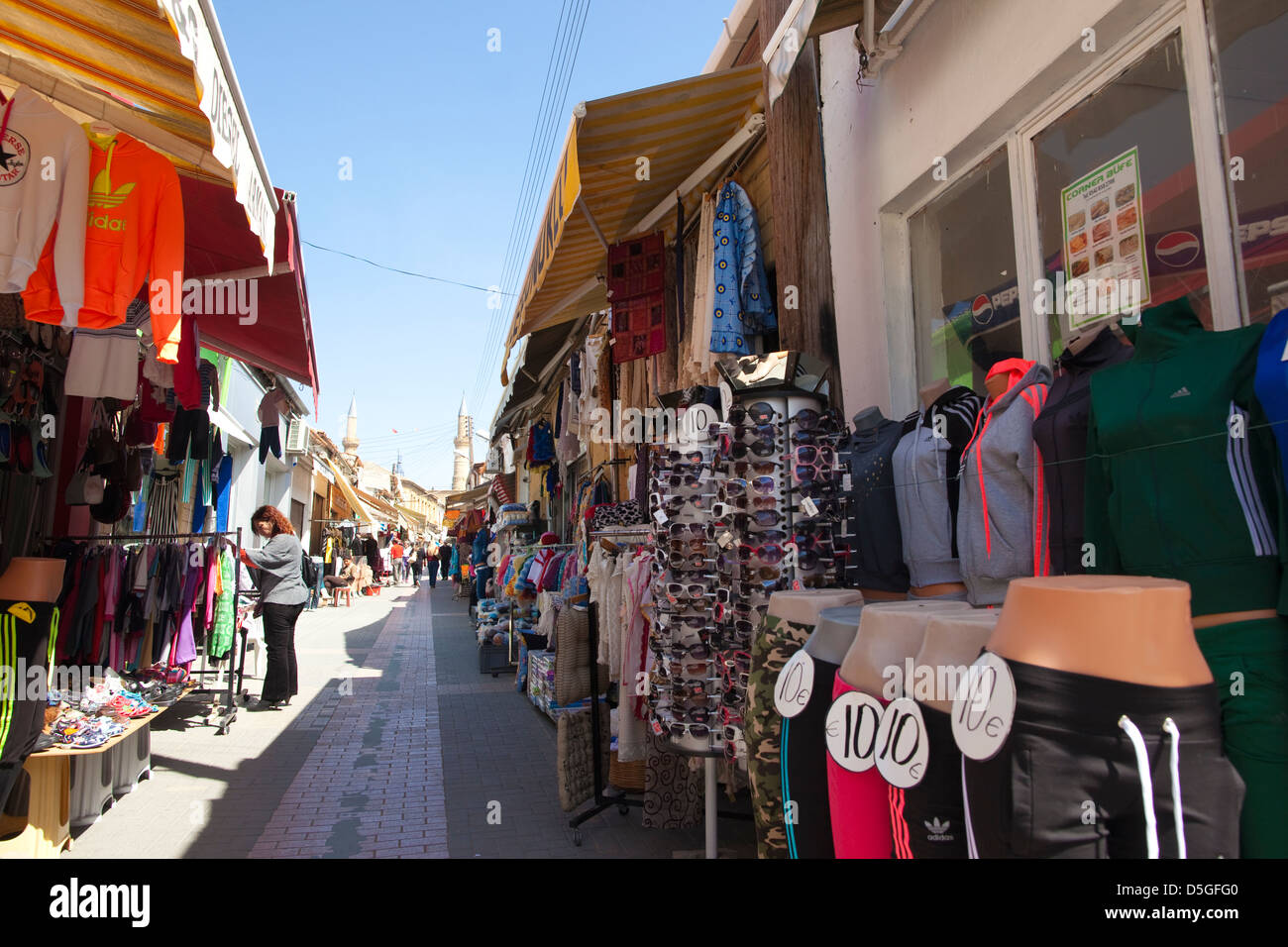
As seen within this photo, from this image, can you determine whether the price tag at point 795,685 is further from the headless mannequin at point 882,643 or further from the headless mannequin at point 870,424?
the headless mannequin at point 870,424

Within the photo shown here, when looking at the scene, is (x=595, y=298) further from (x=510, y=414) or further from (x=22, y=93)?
(x=510, y=414)

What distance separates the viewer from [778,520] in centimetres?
326

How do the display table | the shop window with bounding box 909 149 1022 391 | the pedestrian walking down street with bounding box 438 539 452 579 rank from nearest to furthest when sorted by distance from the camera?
the shop window with bounding box 909 149 1022 391, the display table, the pedestrian walking down street with bounding box 438 539 452 579

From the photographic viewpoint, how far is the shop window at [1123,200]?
2633 millimetres

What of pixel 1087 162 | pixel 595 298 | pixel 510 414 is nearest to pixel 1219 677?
pixel 1087 162

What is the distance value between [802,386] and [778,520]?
0.65 meters

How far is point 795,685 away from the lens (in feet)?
7.06

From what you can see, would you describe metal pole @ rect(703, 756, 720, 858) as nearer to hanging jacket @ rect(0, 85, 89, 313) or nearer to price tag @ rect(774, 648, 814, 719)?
price tag @ rect(774, 648, 814, 719)

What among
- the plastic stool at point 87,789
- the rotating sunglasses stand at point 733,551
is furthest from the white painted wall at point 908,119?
the plastic stool at point 87,789

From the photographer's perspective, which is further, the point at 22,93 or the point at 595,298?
the point at 595,298

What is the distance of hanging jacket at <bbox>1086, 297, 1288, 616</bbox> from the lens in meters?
1.80

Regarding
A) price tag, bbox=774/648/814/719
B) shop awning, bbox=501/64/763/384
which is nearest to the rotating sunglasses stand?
price tag, bbox=774/648/814/719

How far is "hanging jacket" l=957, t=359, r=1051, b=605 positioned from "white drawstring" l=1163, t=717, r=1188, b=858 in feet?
4.03

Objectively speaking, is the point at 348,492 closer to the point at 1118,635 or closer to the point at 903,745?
the point at 903,745
